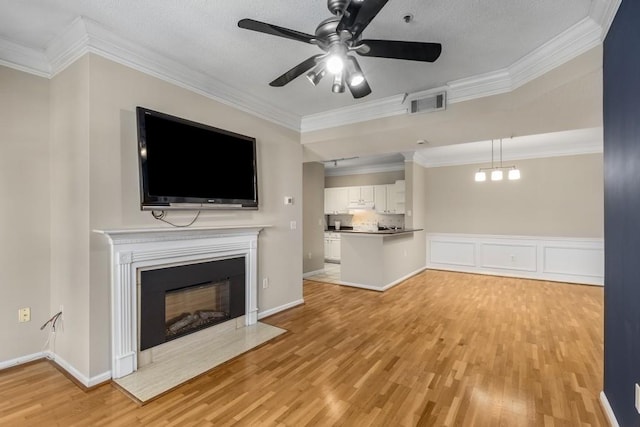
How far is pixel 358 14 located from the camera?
1603 millimetres

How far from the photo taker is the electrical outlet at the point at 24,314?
2.60m

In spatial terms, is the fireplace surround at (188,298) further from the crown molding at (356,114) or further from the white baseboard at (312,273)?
the white baseboard at (312,273)

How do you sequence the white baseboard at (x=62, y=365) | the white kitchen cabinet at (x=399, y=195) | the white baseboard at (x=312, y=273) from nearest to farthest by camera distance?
the white baseboard at (x=62, y=365), the white baseboard at (x=312, y=273), the white kitchen cabinet at (x=399, y=195)

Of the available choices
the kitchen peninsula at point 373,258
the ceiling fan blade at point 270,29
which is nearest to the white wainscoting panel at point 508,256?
the kitchen peninsula at point 373,258

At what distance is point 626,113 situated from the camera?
1.62 metres

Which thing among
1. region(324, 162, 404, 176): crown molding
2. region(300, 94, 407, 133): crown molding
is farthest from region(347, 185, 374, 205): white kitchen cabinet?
region(300, 94, 407, 133): crown molding

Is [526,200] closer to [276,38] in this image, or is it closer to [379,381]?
[379,381]

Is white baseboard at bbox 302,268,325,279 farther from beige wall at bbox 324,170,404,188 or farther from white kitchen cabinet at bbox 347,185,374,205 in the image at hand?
beige wall at bbox 324,170,404,188

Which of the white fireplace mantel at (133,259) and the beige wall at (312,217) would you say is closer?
the white fireplace mantel at (133,259)

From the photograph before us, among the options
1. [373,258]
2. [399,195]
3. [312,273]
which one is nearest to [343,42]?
[373,258]

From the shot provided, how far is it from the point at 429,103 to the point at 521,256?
4690 mm

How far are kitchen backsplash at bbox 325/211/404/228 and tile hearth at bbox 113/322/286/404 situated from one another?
5.54 metres

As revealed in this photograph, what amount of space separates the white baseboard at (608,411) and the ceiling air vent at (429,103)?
275cm

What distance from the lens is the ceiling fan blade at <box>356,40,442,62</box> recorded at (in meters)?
1.83
